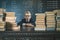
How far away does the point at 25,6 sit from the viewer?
2420 millimetres

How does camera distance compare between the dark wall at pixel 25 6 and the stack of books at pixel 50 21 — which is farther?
the dark wall at pixel 25 6

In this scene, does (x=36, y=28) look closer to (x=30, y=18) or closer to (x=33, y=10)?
(x=30, y=18)

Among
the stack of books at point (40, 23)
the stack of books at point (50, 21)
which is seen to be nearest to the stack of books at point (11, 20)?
the stack of books at point (40, 23)

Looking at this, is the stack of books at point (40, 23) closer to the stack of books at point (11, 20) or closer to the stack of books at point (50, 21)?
the stack of books at point (50, 21)

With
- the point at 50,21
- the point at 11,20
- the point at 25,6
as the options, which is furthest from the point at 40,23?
the point at 25,6

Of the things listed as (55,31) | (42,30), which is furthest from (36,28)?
(55,31)

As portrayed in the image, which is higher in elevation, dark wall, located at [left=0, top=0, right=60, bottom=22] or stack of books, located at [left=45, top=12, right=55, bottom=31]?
dark wall, located at [left=0, top=0, right=60, bottom=22]

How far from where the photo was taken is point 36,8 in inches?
94.8

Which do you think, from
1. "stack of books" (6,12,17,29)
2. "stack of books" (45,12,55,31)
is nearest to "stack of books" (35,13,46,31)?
"stack of books" (45,12,55,31)

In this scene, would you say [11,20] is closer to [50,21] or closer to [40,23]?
[40,23]

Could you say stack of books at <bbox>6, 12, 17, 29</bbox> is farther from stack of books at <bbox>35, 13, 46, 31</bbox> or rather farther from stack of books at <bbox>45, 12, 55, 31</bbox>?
stack of books at <bbox>45, 12, 55, 31</bbox>

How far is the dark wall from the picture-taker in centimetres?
240

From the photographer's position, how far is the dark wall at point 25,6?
94.6 inches

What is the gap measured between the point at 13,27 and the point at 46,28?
0.39 m
